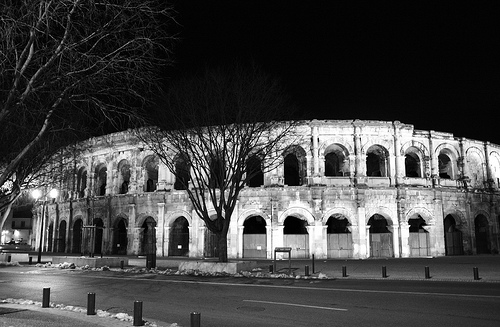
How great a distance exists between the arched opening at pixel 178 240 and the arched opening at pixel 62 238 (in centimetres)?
1457

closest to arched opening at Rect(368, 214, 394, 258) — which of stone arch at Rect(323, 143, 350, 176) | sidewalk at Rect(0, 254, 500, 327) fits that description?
stone arch at Rect(323, 143, 350, 176)

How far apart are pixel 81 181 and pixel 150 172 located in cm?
853

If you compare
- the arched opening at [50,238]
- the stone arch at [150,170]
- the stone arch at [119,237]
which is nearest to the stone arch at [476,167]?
the stone arch at [150,170]

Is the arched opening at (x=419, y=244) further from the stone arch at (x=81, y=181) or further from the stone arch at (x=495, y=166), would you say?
the stone arch at (x=81, y=181)

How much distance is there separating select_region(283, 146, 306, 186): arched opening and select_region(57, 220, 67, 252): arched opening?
74.9 ft

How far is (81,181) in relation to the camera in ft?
136

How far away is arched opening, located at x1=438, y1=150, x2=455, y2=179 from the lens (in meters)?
33.8

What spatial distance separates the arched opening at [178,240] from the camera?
33656mm

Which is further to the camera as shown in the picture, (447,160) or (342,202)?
(447,160)

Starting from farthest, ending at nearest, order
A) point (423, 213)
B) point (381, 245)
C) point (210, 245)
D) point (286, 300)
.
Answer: point (210, 245) → point (423, 213) → point (381, 245) → point (286, 300)

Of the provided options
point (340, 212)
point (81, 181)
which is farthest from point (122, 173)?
point (340, 212)

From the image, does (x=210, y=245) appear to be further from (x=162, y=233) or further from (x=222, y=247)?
(x=222, y=247)

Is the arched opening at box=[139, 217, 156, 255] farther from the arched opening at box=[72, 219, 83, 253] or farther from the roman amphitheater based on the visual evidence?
the arched opening at box=[72, 219, 83, 253]

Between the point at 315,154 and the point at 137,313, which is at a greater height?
the point at 315,154
